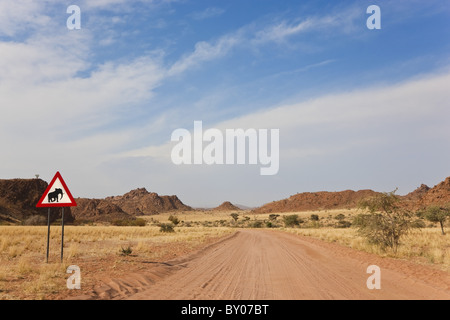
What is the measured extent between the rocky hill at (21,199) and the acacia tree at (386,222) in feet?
214

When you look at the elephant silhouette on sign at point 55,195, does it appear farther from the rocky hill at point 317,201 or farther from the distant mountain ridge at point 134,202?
the rocky hill at point 317,201

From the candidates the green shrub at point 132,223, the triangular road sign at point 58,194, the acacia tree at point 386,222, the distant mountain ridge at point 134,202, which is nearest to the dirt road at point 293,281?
the acacia tree at point 386,222

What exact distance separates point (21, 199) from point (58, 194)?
7258 centimetres

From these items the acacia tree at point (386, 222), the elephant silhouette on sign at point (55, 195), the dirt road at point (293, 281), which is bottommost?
the dirt road at point (293, 281)

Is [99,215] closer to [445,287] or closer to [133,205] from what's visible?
[133,205]

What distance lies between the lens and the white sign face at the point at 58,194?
11.3 metres

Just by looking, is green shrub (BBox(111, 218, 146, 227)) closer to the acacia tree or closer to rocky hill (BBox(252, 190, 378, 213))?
the acacia tree

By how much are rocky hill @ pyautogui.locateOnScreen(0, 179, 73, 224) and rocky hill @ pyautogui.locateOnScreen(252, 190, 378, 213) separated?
328 feet

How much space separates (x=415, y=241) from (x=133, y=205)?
168 meters

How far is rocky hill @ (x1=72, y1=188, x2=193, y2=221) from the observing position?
114 meters

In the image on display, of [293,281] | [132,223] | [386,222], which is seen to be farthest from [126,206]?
[293,281]

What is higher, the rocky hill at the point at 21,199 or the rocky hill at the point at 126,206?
the rocky hill at the point at 21,199

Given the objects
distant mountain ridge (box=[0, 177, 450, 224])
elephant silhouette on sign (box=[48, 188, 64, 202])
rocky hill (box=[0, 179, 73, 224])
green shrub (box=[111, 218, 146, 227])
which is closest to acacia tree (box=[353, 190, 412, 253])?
distant mountain ridge (box=[0, 177, 450, 224])
